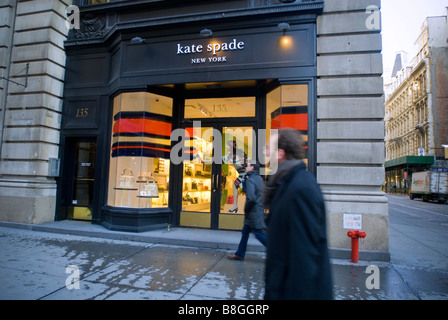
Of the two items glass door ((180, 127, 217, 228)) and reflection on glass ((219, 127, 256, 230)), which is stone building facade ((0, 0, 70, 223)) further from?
reflection on glass ((219, 127, 256, 230))

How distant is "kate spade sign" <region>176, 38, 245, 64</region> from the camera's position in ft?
24.6

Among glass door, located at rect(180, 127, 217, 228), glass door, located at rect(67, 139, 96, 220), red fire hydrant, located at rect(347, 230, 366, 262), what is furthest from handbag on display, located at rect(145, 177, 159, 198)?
red fire hydrant, located at rect(347, 230, 366, 262)

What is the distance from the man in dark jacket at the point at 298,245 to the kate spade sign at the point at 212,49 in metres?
6.15

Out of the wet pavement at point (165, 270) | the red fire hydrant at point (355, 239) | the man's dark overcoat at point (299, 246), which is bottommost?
the wet pavement at point (165, 270)

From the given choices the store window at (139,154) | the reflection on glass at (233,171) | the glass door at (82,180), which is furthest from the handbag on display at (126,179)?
the reflection on glass at (233,171)

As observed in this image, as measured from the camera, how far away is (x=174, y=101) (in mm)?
8719

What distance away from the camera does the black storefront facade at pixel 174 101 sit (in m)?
7.16

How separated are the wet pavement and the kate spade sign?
15.4 ft

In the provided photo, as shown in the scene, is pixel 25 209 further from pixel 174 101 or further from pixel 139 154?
pixel 174 101

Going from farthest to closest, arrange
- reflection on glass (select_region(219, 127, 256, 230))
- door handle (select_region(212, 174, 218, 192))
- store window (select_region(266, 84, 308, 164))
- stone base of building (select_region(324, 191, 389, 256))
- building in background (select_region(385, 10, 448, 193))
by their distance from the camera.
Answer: building in background (select_region(385, 10, 448, 193)) → door handle (select_region(212, 174, 218, 192)) → reflection on glass (select_region(219, 127, 256, 230)) → store window (select_region(266, 84, 308, 164)) → stone base of building (select_region(324, 191, 389, 256))

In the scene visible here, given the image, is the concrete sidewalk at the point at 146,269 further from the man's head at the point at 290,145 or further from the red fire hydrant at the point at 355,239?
the man's head at the point at 290,145

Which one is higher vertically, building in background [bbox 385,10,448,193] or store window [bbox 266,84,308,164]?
building in background [bbox 385,10,448,193]
